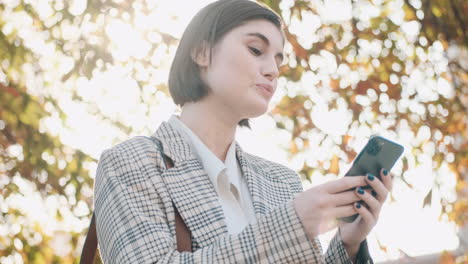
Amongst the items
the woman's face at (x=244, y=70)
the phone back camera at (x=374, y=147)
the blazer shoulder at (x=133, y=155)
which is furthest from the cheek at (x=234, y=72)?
the phone back camera at (x=374, y=147)

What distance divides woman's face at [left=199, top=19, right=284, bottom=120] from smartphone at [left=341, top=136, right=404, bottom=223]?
0.40m

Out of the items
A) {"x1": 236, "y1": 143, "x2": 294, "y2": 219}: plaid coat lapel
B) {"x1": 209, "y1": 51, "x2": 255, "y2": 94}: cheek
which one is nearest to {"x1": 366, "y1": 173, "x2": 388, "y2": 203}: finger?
{"x1": 236, "y1": 143, "x2": 294, "y2": 219}: plaid coat lapel

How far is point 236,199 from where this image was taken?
1.83 metres

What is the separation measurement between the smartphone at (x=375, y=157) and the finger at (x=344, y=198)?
2.8 inches

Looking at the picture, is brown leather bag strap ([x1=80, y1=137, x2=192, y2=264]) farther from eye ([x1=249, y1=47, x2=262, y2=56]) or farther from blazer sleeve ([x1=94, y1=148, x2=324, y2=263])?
eye ([x1=249, y1=47, x2=262, y2=56])

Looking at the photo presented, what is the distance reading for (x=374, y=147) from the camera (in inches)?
60.1

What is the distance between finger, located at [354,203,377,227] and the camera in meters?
1.46

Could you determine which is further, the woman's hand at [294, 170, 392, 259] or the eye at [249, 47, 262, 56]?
the eye at [249, 47, 262, 56]

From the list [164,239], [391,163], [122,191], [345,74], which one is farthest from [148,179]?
[345,74]

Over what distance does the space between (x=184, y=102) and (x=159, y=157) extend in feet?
1.10

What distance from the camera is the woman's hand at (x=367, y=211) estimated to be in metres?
1.47

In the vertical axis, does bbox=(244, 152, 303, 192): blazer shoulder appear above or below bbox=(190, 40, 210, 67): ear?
below

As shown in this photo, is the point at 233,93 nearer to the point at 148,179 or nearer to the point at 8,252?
the point at 148,179

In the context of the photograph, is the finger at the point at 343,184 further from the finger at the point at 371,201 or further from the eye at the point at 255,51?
the eye at the point at 255,51
